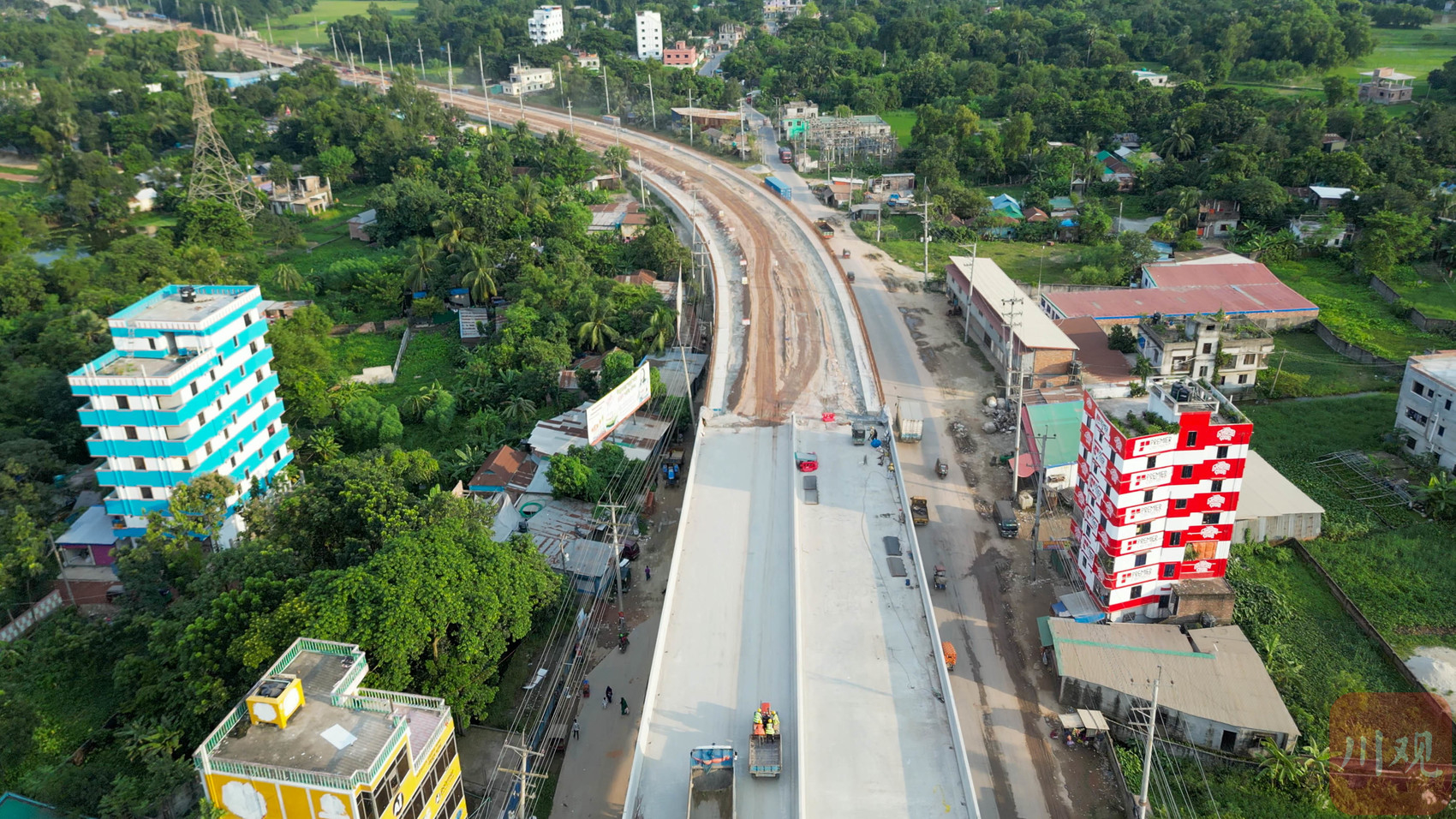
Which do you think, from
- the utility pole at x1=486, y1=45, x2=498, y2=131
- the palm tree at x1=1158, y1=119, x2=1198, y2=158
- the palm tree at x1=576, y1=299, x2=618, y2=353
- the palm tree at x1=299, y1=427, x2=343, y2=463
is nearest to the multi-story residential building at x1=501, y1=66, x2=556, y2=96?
the utility pole at x1=486, y1=45, x2=498, y2=131

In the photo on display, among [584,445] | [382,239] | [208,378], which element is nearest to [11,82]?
[382,239]

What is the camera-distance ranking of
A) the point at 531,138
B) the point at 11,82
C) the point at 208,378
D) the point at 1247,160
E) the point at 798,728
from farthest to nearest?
the point at 11,82 < the point at 531,138 < the point at 1247,160 < the point at 208,378 < the point at 798,728

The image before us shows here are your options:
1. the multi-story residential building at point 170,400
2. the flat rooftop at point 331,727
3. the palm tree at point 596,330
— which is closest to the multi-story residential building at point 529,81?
the palm tree at point 596,330

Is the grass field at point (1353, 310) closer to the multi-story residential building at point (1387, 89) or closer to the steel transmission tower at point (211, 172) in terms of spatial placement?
the multi-story residential building at point (1387, 89)

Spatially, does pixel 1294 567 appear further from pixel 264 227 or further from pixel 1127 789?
pixel 264 227

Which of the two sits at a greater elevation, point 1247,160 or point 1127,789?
point 1247,160

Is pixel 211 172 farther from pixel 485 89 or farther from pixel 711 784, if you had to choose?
pixel 711 784
